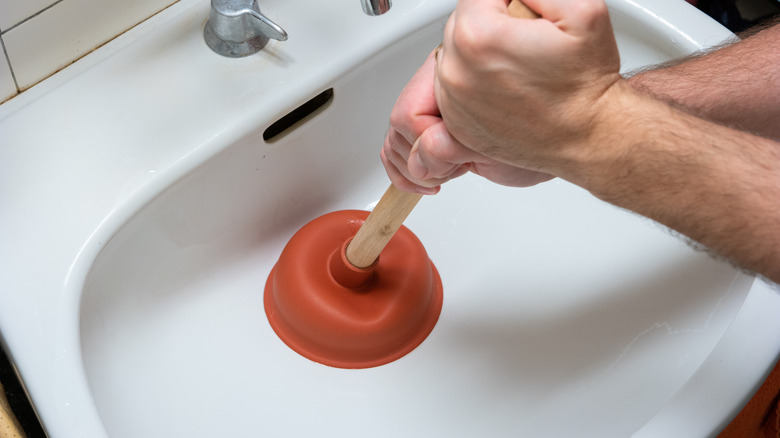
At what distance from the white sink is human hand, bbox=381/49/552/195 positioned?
0.14m

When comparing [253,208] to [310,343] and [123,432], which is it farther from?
[123,432]

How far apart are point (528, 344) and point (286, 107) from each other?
31cm

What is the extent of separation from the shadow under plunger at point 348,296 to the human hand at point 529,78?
205 mm

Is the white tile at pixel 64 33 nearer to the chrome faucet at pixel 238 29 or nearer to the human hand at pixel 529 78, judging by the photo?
the chrome faucet at pixel 238 29

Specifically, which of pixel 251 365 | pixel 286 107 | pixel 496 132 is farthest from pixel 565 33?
pixel 251 365

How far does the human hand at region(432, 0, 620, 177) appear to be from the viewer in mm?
405

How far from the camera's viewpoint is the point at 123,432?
536 mm

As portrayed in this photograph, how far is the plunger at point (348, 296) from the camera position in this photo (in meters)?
0.67

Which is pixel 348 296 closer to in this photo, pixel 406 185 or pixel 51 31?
pixel 406 185

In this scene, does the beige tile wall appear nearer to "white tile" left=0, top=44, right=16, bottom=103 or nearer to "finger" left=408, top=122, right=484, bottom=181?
"white tile" left=0, top=44, right=16, bottom=103

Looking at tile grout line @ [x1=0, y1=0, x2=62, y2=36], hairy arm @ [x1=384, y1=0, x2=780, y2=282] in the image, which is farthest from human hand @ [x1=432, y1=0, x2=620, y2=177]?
tile grout line @ [x1=0, y1=0, x2=62, y2=36]

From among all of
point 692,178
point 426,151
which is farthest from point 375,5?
point 692,178

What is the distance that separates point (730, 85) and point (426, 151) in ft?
0.95

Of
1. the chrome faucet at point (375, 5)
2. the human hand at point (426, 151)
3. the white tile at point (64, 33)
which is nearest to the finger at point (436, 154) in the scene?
the human hand at point (426, 151)
